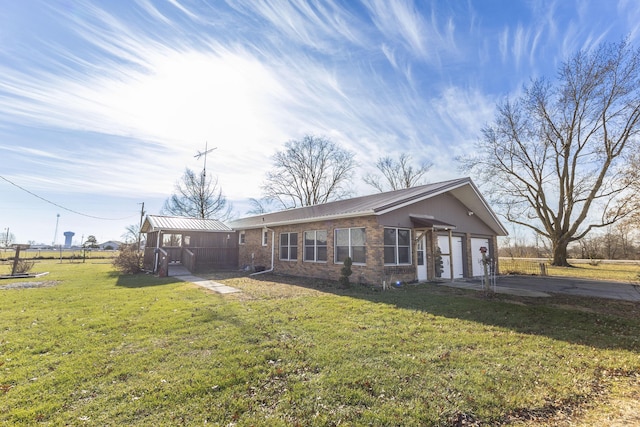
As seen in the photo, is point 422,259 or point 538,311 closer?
point 538,311

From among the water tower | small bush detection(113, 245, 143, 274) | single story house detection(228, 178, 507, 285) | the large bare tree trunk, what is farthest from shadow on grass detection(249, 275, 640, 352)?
the water tower

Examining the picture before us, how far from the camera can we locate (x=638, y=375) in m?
4.02

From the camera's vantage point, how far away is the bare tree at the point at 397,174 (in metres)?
36.1

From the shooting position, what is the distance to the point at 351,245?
501 inches

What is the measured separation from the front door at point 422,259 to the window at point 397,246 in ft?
2.04

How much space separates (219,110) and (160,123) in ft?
7.83

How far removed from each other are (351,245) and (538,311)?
682 centimetres

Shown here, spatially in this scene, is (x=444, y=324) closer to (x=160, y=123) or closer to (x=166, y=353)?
(x=166, y=353)

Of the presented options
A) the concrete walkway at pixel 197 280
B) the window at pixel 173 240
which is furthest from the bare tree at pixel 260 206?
the concrete walkway at pixel 197 280

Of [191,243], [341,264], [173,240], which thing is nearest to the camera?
[341,264]

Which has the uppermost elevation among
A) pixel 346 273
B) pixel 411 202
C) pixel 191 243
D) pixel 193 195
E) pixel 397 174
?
pixel 397 174

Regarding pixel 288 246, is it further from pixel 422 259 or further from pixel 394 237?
pixel 422 259

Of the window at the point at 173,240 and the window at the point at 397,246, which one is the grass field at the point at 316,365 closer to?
the window at the point at 397,246

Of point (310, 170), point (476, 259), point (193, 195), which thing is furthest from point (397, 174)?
point (193, 195)
